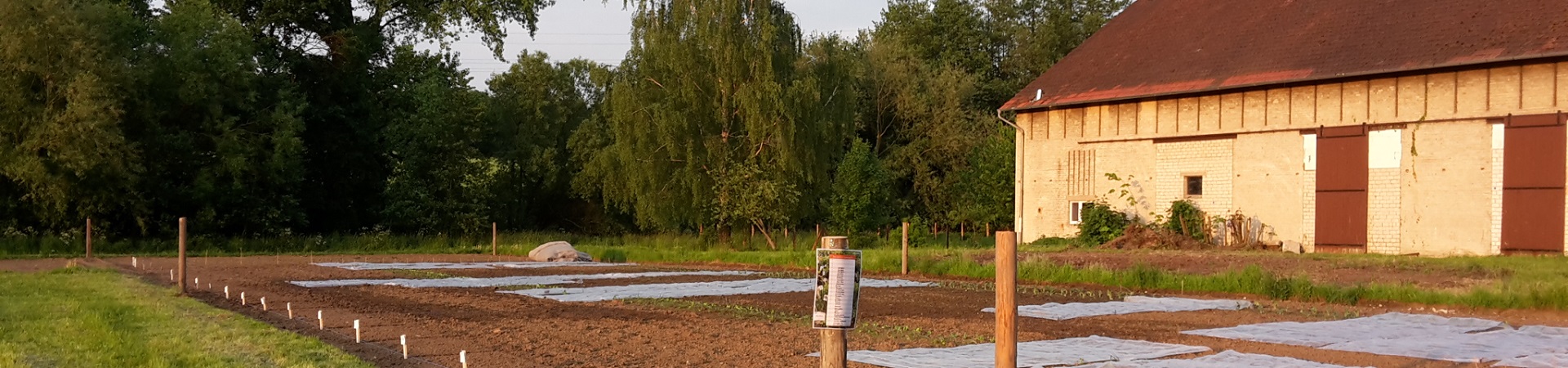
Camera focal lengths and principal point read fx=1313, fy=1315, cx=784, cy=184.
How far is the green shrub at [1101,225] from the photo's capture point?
96.0 feet

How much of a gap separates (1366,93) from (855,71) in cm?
2355

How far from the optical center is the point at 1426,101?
24.3 m

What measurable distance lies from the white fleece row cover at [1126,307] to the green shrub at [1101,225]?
40.6ft

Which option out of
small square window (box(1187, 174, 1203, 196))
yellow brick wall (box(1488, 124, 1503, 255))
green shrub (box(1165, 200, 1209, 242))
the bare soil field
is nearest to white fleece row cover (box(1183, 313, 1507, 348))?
the bare soil field

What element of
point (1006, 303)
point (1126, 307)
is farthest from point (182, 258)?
point (1006, 303)

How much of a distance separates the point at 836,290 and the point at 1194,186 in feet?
79.1

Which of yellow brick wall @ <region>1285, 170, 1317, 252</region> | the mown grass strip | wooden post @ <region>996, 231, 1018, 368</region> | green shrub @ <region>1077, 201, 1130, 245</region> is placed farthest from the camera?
green shrub @ <region>1077, 201, 1130, 245</region>

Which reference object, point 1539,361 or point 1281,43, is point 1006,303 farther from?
point 1281,43

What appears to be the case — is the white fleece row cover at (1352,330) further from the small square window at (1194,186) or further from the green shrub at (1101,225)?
the green shrub at (1101,225)

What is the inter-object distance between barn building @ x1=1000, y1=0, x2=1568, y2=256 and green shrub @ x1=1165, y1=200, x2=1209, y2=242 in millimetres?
321

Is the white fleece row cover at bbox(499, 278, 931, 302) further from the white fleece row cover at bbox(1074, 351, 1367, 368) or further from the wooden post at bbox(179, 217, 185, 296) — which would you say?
the white fleece row cover at bbox(1074, 351, 1367, 368)

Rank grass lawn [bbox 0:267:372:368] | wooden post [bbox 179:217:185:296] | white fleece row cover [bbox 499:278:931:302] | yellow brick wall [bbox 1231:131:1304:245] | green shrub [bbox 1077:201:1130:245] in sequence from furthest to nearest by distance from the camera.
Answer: green shrub [bbox 1077:201:1130:245]
yellow brick wall [bbox 1231:131:1304:245]
white fleece row cover [bbox 499:278:931:302]
wooden post [bbox 179:217:185:296]
grass lawn [bbox 0:267:372:368]

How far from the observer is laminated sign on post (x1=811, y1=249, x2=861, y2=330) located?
6.38 meters

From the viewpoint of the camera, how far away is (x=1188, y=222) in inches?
1114
